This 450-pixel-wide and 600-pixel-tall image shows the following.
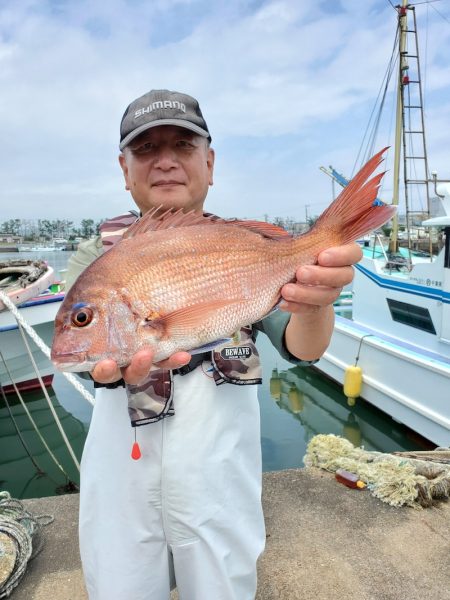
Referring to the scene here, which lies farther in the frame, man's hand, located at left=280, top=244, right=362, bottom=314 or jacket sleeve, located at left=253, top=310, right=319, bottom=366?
jacket sleeve, located at left=253, top=310, right=319, bottom=366

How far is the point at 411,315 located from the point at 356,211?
362 inches

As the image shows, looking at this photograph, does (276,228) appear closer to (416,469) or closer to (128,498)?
(128,498)

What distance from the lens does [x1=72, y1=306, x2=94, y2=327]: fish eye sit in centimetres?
160

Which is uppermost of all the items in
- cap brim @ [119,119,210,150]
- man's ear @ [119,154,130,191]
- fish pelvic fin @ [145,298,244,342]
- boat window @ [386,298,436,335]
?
cap brim @ [119,119,210,150]

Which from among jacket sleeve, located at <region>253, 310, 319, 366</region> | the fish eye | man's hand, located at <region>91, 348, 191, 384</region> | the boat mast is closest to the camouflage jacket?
jacket sleeve, located at <region>253, 310, 319, 366</region>

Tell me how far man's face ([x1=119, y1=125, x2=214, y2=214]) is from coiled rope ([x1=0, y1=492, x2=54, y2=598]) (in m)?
2.57

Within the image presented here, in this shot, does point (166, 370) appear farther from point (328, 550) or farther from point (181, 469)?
→ point (328, 550)

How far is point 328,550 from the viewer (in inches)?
122

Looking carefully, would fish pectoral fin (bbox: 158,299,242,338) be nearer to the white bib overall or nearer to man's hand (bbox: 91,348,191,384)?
man's hand (bbox: 91,348,191,384)

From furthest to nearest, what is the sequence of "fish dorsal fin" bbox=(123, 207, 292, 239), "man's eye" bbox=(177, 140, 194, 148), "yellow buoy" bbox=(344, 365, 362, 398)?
"yellow buoy" bbox=(344, 365, 362, 398) < "man's eye" bbox=(177, 140, 194, 148) < "fish dorsal fin" bbox=(123, 207, 292, 239)

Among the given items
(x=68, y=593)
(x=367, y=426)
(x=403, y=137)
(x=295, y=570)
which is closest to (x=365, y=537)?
(x=295, y=570)

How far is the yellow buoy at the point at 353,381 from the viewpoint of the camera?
1011cm

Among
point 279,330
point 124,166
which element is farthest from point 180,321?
point 124,166

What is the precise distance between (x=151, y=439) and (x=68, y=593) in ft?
5.77
